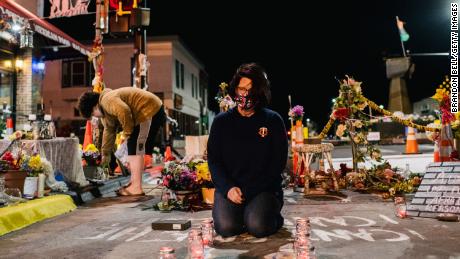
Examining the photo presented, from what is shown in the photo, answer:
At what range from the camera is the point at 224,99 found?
8234 millimetres

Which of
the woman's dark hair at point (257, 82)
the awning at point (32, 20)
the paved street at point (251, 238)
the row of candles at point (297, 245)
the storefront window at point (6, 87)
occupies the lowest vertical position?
the paved street at point (251, 238)

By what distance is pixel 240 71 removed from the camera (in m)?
4.44

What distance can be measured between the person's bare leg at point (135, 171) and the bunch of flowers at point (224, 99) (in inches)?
69.4

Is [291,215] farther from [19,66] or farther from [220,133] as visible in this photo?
[19,66]

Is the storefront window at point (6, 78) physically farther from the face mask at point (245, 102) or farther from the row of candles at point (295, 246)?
the row of candles at point (295, 246)

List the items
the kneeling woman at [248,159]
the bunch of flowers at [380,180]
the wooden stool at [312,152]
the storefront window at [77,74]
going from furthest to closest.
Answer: the storefront window at [77,74]
the wooden stool at [312,152]
the bunch of flowers at [380,180]
the kneeling woman at [248,159]

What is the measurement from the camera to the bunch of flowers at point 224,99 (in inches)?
321

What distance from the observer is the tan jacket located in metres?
7.06

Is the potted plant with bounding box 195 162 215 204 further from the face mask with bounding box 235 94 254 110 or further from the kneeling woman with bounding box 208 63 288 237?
the face mask with bounding box 235 94 254 110

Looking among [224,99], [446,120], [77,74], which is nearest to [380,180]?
[446,120]

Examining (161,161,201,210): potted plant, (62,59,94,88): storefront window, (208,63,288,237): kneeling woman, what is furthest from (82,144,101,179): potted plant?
(62,59,94,88): storefront window

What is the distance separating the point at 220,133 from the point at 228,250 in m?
1.18

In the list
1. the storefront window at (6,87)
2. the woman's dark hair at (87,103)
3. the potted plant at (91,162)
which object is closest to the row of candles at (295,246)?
the woman's dark hair at (87,103)

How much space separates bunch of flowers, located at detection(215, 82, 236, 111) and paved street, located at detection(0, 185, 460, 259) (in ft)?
8.15
